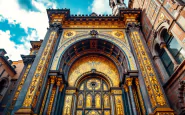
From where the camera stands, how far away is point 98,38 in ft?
38.7

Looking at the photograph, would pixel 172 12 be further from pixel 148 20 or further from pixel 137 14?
pixel 137 14

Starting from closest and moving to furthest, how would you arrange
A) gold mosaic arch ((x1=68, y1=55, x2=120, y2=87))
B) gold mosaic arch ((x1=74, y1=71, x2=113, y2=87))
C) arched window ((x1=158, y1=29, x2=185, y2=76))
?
arched window ((x1=158, y1=29, x2=185, y2=76)) < gold mosaic arch ((x1=74, y1=71, x2=113, y2=87)) < gold mosaic arch ((x1=68, y1=55, x2=120, y2=87))

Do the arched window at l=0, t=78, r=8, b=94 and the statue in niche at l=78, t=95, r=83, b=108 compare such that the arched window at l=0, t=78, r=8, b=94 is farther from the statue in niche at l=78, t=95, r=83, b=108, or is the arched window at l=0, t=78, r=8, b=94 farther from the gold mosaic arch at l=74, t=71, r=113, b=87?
the statue in niche at l=78, t=95, r=83, b=108

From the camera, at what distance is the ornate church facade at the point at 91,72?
758cm

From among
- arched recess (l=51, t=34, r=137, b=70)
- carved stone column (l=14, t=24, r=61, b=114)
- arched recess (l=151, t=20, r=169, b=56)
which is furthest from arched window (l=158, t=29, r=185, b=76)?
carved stone column (l=14, t=24, r=61, b=114)

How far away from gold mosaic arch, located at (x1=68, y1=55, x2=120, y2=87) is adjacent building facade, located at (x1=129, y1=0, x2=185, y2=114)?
3.30 metres

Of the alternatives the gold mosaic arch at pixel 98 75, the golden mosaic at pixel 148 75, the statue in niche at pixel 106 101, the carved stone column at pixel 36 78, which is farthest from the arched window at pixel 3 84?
the golden mosaic at pixel 148 75

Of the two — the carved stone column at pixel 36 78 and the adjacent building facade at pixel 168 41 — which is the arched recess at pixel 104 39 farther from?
the adjacent building facade at pixel 168 41

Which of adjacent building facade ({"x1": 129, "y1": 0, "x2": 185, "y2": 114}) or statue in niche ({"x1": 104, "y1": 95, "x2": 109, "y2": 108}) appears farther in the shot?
statue in niche ({"x1": 104, "y1": 95, "x2": 109, "y2": 108})

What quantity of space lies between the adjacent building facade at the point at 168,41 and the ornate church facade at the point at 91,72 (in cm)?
39

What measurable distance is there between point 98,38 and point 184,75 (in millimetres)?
6864

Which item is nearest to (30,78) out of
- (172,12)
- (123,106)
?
(123,106)

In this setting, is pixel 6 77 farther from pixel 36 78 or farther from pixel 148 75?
pixel 148 75

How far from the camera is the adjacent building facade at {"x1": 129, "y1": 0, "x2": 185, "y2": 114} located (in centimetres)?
715
